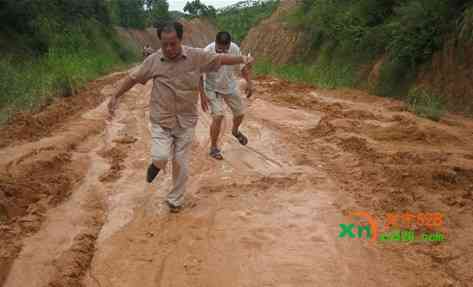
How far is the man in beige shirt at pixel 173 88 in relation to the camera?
4348 millimetres

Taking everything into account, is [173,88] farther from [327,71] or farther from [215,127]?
[327,71]

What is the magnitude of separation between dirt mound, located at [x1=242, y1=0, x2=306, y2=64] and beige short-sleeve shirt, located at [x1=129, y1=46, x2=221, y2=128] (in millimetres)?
Answer: 16425

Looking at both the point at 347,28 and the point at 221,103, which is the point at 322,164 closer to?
the point at 221,103

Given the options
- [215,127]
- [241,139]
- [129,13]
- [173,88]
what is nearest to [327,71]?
[241,139]

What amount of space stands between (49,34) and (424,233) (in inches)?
823

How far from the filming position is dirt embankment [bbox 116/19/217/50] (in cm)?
5072

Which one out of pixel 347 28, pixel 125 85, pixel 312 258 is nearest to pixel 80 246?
pixel 125 85

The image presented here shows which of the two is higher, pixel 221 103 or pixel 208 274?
pixel 221 103

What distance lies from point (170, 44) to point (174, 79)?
0.34 m

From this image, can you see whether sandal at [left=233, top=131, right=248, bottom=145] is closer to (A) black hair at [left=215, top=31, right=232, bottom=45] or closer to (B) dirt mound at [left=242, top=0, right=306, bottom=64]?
(A) black hair at [left=215, top=31, right=232, bottom=45]

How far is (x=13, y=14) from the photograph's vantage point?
747 inches

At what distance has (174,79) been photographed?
438 centimetres

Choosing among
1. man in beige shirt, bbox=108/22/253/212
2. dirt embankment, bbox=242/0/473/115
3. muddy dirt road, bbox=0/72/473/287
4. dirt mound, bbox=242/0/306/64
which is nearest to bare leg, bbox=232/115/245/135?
muddy dirt road, bbox=0/72/473/287

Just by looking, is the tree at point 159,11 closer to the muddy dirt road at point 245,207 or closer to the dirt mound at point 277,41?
the dirt mound at point 277,41
